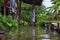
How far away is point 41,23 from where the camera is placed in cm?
3831

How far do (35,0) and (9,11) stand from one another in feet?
23.3

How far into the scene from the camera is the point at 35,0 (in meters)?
37.2

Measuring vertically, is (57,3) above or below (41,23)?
above

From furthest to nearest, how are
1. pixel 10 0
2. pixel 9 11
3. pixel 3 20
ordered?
pixel 9 11
pixel 10 0
pixel 3 20

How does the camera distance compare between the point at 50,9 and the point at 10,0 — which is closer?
the point at 50,9

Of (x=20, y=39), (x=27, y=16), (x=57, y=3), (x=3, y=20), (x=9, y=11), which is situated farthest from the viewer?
(x=27, y=16)

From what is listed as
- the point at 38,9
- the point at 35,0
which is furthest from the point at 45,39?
the point at 38,9

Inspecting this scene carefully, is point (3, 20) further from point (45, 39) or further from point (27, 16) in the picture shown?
point (27, 16)

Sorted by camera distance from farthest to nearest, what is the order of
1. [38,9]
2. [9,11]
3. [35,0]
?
[38,9] → [9,11] → [35,0]

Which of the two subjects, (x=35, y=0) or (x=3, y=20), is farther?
(x=35, y=0)

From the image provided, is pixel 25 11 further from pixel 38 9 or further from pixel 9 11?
pixel 9 11

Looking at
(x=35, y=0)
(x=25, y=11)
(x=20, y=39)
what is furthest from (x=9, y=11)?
(x=20, y=39)

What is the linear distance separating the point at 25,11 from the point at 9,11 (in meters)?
11.6

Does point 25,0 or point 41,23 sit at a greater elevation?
point 25,0
